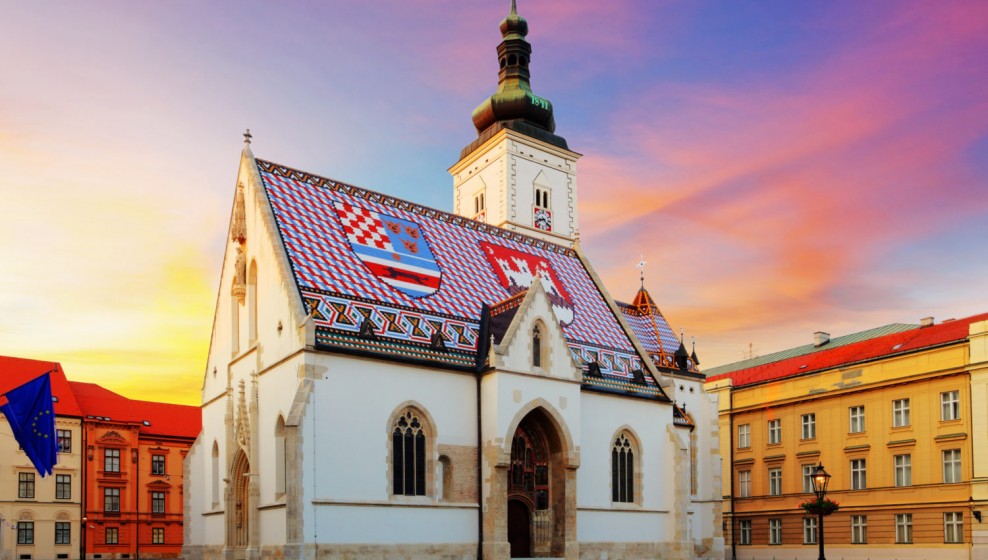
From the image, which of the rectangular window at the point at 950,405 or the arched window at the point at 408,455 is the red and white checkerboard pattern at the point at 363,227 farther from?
the rectangular window at the point at 950,405

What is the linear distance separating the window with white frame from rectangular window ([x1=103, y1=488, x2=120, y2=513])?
3858 cm

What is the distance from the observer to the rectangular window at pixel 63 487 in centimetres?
4631

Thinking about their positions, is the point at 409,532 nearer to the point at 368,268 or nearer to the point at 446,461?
the point at 446,461

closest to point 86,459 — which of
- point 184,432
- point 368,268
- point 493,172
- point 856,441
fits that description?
point 184,432

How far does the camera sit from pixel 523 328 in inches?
1043

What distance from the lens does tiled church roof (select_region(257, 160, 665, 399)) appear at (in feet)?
80.3

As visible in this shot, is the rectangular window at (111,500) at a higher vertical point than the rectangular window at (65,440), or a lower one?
lower

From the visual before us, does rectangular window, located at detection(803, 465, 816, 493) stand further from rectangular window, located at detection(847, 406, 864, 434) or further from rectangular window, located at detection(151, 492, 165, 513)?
rectangular window, located at detection(151, 492, 165, 513)

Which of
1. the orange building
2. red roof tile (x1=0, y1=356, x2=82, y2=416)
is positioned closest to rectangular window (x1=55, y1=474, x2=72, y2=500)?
the orange building

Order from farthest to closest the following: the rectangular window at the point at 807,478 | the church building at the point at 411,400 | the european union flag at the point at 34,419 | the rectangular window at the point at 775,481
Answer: the rectangular window at the point at 775,481 < the rectangular window at the point at 807,478 < the european union flag at the point at 34,419 < the church building at the point at 411,400

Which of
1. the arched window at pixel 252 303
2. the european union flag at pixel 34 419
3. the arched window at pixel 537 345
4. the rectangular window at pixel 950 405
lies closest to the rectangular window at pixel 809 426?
the rectangular window at pixel 950 405

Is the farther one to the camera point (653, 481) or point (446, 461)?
point (653, 481)

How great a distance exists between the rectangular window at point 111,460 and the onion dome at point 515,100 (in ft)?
86.4

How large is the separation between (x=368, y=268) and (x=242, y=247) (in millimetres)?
4110
